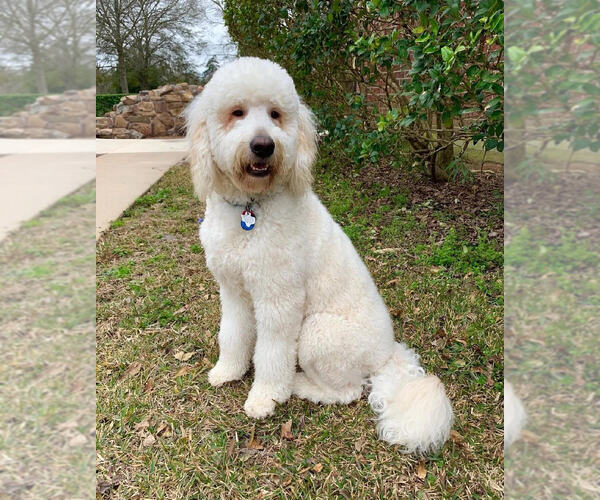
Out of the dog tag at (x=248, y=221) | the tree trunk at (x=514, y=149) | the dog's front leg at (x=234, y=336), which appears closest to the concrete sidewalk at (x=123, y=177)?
the dog's front leg at (x=234, y=336)

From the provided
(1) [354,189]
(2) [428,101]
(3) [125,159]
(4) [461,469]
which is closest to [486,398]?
(4) [461,469]

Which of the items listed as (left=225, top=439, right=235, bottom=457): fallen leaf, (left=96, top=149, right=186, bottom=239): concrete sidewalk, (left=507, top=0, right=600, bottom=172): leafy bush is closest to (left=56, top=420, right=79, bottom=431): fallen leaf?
(left=507, top=0, right=600, bottom=172): leafy bush

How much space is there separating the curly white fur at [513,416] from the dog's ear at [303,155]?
138 centimetres

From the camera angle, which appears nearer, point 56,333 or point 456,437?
point 56,333

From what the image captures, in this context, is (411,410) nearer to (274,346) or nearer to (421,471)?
(421,471)

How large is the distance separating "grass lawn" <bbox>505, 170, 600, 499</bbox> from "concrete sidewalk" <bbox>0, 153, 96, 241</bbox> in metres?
0.74

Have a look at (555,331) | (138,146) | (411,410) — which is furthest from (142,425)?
(138,146)

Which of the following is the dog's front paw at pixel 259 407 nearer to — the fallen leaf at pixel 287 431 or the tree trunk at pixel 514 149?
the fallen leaf at pixel 287 431

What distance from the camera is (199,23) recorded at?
15.8 meters

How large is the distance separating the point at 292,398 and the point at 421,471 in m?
0.72

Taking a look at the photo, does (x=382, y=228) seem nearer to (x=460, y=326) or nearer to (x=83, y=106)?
(x=460, y=326)

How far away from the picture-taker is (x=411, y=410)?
6.67ft

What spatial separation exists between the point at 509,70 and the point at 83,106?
0.71 m

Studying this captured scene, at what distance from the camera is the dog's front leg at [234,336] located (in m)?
2.33
